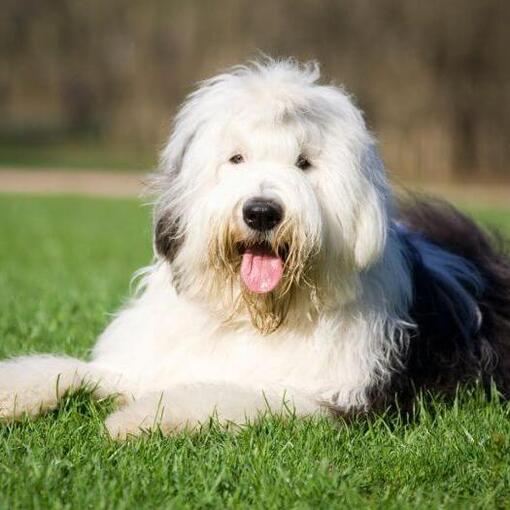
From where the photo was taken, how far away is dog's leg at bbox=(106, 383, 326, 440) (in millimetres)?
3777

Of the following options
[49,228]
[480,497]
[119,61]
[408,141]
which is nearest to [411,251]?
[480,497]

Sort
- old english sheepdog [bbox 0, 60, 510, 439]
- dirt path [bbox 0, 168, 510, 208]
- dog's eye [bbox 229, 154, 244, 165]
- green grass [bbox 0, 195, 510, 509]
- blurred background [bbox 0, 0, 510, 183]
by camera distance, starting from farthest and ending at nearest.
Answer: blurred background [bbox 0, 0, 510, 183], dirt path [bbox 0, 168, 510, 208], dog's eye [bbox 229, 154, 244, 165], old english sheepdog [bbox 0, 60, 510, 439], green grass [bbox 0, 195, 510, 509]

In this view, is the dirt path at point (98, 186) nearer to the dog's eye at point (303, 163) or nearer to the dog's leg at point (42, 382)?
the dog's leg at point (42, 382)

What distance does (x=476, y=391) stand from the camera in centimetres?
452

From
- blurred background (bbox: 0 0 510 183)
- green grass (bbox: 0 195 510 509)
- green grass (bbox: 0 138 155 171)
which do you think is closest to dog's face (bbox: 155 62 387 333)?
green grass (bbox: 0 195 510 509)

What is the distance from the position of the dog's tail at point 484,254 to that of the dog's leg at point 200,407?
1.11m

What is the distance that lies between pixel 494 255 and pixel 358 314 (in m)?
1.40

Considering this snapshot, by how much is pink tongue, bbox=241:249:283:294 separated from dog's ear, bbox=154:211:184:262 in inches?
10.9

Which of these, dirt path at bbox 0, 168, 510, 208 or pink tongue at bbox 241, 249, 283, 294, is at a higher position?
pink tongue at bbox 241, 249, 283, 294

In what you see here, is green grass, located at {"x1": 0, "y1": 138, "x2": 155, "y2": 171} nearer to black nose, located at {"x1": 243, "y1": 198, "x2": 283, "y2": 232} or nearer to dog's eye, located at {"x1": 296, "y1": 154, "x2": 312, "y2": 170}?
dog's eye, located at {"x1": 296, "y1": 154, "x2": 312, "y2": 170}

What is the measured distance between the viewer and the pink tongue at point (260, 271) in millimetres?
3984

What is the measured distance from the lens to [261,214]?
378 centimetres

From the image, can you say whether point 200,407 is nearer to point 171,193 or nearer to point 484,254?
point 171,193

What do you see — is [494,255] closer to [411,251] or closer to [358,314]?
[411,251]
